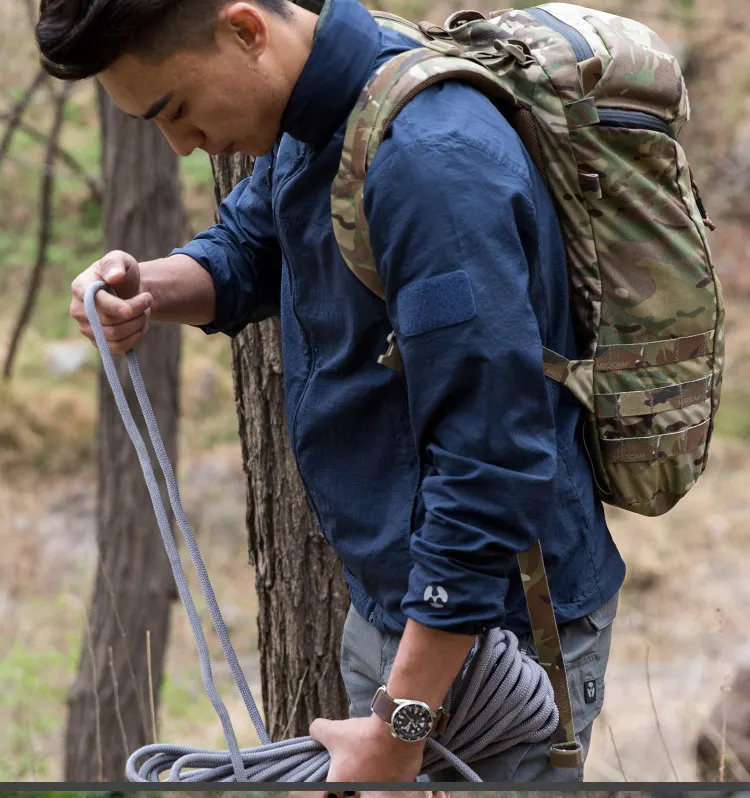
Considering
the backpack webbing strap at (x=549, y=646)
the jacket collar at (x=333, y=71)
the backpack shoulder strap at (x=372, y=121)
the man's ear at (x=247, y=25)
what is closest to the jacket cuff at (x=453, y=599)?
the backpack webbing strap at (x=549, y=646)

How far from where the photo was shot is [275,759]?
5.38 ft

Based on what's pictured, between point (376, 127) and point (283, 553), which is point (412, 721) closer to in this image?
point (376, 127)

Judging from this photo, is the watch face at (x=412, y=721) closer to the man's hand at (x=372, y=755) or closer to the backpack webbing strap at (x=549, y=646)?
the man's hand at (x=372, y=755)

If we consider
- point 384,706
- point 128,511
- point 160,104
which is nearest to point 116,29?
point 160,104

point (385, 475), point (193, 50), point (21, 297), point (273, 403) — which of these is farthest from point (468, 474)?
point (21, 297)

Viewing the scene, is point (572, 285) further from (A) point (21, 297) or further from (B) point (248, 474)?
(A) point (21, 297)

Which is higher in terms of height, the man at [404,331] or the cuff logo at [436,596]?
the man at [404,331]

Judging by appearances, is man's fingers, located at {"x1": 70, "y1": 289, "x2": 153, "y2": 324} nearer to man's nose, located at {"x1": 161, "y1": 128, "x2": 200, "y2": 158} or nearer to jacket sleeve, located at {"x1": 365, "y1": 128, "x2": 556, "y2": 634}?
man's nose, located at {"x1": 161, "y1": 128, "x2": 200, "y2": 158}

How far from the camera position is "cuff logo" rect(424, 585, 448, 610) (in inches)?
56.3

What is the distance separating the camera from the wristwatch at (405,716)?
149 cm

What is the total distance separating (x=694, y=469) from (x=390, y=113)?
748 mm

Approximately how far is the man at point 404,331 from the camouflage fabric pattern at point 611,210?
0.03 metres

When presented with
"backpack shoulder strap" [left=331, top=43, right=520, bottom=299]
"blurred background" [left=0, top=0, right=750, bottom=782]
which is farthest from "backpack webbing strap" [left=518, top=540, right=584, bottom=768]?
"blurred background" [left=0, top=0, right=750, bottom=782]

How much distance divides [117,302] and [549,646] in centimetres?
86
